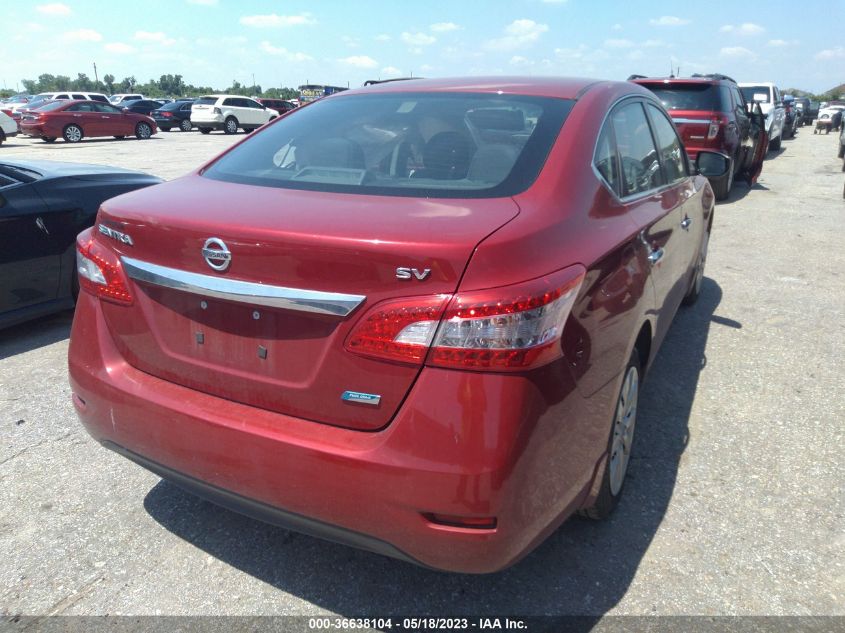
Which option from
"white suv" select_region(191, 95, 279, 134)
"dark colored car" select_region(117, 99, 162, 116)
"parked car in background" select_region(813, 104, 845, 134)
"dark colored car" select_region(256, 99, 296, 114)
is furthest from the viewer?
"dark colored car" select_region(256, 99, 296, 114)

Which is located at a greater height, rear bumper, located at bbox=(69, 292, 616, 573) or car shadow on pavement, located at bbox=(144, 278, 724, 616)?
rear bumper, located at bbox=(69, 292, 616, 573)

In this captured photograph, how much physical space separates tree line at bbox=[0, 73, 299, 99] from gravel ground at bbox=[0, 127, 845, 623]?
8878cm

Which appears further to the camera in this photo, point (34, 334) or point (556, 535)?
point (34, 334)

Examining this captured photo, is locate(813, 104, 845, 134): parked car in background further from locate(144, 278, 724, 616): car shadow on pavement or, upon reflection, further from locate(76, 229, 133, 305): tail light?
locate(76, 229, 133, 305): tail light

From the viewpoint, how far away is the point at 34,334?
5.00 m

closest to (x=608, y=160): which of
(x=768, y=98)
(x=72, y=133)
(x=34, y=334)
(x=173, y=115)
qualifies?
Result: (x=34, y=334)

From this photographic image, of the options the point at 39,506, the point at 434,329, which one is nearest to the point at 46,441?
the point at 39,506

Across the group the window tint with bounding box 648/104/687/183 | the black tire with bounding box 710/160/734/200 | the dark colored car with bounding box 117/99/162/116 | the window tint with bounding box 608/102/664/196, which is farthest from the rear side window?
the dark colored car with bounding box 117/99/162/116

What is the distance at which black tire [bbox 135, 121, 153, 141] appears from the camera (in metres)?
27.2

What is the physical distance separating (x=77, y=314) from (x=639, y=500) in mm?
2357

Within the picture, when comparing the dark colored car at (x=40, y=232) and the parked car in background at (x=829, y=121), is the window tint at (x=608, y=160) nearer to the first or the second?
the dark colored car at (x=40, y=232)

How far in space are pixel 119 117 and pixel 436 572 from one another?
1108 inches

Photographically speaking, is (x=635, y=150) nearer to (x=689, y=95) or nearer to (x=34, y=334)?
(x=34, y=334)

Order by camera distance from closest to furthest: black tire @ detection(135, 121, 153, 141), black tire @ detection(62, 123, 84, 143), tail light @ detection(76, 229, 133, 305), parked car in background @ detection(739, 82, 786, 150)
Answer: tail light @ detection(76, 229, 133, 305), parked car in background @ detection(739, 82, 786, 150), black tire @ detection(62, 123, 84, 143), black tire @ detection(135, 121, 153, 141)
